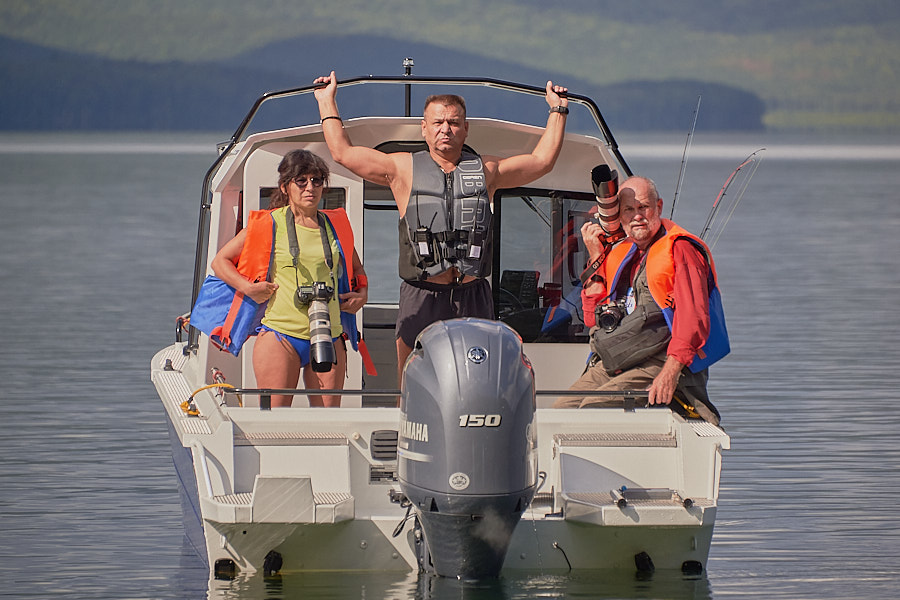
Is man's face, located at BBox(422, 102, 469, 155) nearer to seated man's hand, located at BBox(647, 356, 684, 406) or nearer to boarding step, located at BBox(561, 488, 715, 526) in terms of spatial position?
seated man's hand, located at BBox(647, 356, 684, 406)

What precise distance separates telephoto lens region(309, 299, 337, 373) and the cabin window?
1.61m

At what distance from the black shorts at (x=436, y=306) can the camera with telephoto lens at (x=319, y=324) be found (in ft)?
1.00

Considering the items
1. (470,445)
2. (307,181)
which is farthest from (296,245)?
(470,445)

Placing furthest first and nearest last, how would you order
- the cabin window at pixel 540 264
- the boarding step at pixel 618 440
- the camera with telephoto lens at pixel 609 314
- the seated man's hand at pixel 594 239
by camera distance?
1. the cabin window at pixel 540 264
2. the seated man's hand at pixel 594 239
3. the camera with telephoto lens at pixel 609 314
4. the boarding step at pixel 618 440

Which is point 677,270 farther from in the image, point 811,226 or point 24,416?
point 811,226

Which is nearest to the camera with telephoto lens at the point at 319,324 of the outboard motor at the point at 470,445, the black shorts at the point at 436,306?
the black shorts at the point at 436,306

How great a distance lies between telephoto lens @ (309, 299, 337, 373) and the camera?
6.46 m

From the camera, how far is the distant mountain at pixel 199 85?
382ft

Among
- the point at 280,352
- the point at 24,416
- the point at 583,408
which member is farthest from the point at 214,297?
the point at 24,416

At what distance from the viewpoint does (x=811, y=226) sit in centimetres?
3241

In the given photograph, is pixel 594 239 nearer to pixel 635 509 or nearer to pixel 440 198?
pixel 440 198

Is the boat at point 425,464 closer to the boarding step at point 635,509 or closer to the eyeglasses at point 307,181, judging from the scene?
the boarding step at point 635,509

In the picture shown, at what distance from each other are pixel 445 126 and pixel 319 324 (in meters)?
0.93

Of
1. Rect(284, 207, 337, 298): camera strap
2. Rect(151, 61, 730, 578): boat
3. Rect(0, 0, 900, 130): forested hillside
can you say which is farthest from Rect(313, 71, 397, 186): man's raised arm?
Rect(0, 0, 900, 130): forested hillside
